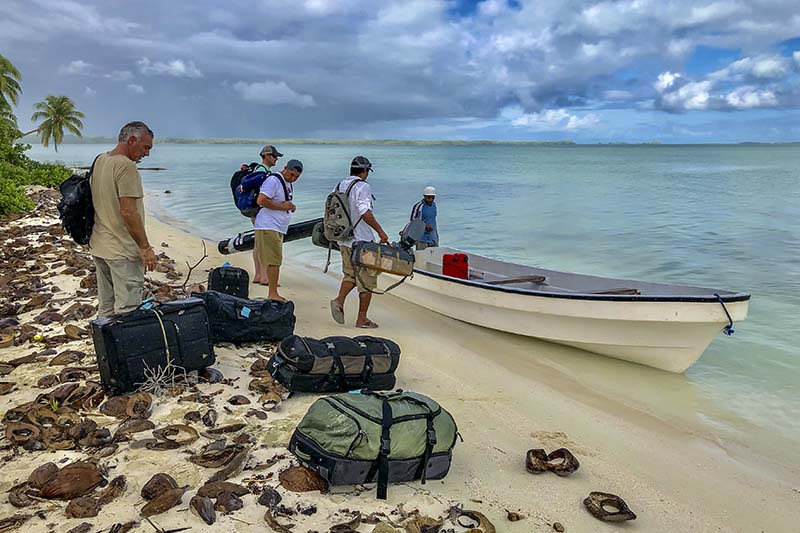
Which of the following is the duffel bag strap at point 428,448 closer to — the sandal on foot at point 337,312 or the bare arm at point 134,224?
the bare arm at point 134,224

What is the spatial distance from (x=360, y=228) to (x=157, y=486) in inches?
164

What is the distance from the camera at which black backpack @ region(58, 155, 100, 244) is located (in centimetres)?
437

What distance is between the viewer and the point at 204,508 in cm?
319

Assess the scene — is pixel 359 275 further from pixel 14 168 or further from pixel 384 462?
pixel 14 168

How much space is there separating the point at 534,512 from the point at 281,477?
5.24 ft

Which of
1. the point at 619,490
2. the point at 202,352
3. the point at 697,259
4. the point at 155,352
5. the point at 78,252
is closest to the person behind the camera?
the point at 619,490

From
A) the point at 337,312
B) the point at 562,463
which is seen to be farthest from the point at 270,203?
the point at 562,463

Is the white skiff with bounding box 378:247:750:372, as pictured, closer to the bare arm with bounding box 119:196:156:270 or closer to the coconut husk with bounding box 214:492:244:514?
the bare arm with bounding box 119:196:156:270

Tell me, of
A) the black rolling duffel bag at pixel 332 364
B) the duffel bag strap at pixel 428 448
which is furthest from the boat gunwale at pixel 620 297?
the duffel bag strap at pixel 428 448

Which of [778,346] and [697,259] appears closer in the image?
[778,346]

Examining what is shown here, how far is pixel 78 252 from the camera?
1007 centimetres

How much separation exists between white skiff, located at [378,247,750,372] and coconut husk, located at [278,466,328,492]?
169 inches

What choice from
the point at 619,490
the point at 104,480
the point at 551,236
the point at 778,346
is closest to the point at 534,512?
the point at 619,490

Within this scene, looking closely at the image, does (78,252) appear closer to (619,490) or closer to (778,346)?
(619,490)
